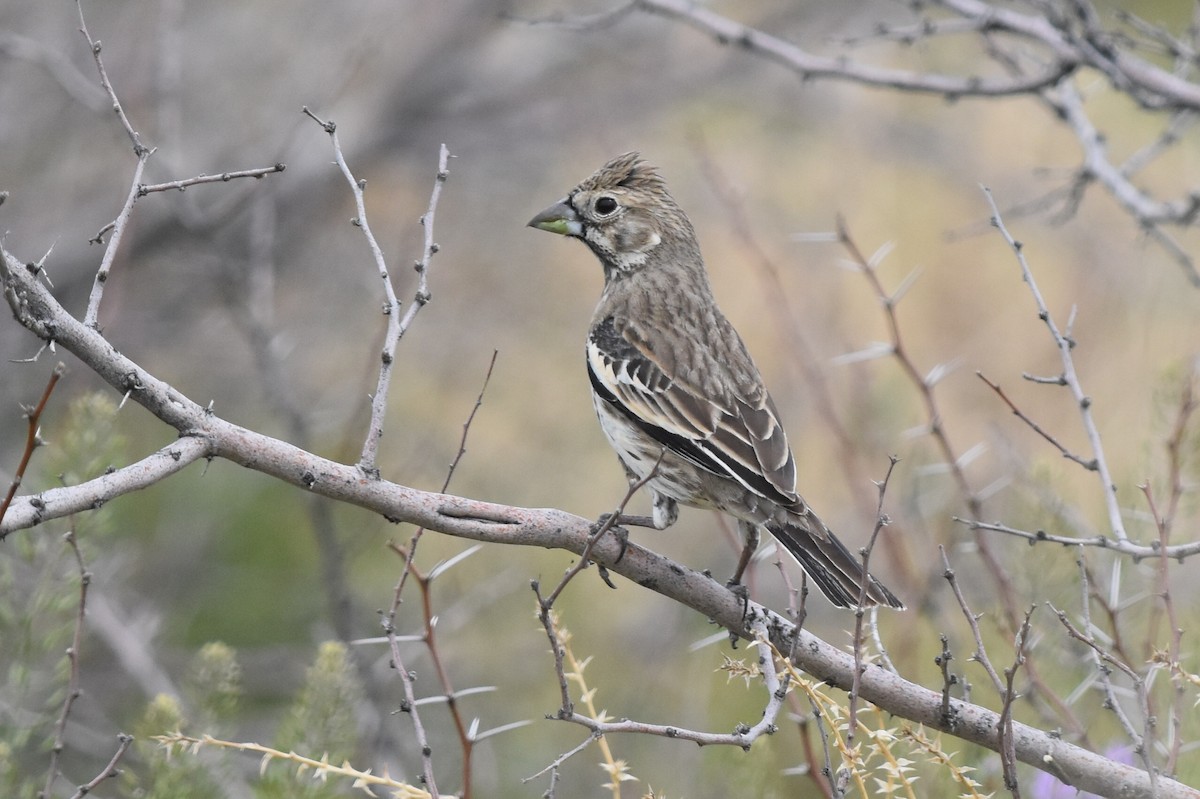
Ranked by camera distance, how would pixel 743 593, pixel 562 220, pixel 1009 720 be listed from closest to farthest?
pixel 1009 720, pixel 743 593, pixel 562 220

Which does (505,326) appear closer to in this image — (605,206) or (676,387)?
(605,206)

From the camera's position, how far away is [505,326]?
35.2 ft

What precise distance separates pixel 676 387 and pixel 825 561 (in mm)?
984

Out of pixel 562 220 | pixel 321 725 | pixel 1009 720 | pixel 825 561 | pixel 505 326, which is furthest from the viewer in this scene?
pixel 505 326

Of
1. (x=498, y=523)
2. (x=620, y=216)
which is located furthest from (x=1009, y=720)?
(x=620, y=216)

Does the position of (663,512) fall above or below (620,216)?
below

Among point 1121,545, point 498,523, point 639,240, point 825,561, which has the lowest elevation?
point 1121,545

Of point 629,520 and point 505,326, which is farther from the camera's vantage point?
point 505,326

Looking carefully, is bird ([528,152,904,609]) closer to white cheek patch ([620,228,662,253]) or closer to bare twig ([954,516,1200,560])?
white cheek patch ([620,228,662,253])

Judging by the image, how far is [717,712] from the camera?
7.63 meters

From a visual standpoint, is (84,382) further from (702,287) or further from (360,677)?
(702,287)

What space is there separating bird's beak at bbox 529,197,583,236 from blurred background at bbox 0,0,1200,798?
0.83 metres

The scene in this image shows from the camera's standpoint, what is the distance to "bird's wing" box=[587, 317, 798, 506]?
465 cm

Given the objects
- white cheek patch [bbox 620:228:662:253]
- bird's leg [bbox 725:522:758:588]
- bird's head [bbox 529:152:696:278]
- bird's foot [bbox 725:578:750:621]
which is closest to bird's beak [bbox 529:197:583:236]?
bird's head [bbox 529:152:696:278]
